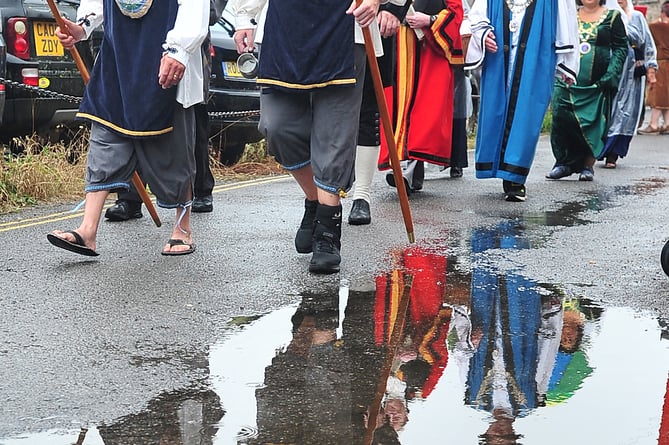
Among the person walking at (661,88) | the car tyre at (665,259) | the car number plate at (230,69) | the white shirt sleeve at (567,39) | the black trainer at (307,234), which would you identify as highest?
the white shirt sleeve at (567,39)

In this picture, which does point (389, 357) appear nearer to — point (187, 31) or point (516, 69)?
point (187, 31)

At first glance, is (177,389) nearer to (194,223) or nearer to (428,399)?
(428,399)

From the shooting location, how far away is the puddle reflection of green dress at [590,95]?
9.89 metres

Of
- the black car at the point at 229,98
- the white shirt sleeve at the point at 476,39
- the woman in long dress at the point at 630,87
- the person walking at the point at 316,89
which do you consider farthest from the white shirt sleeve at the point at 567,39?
the woman in long dress at the point at 630,87

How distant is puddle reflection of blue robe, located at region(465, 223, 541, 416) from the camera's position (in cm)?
342

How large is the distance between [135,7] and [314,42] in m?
0.83

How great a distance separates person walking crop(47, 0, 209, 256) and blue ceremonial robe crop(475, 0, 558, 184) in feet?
10.4

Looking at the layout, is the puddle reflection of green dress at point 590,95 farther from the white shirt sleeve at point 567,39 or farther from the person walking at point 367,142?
the person walking at point 367,142

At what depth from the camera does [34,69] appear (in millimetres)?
8875

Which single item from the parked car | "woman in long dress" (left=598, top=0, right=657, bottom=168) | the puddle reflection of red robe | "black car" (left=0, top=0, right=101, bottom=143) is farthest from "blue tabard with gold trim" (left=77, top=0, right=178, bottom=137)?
"woman in long dress" (left=598, top=0, right=657, bottom=168)

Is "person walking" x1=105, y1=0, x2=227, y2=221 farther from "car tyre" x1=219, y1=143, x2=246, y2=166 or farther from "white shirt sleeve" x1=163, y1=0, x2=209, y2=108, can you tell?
"car tyre" x1=219, y1=143, x2=246, y2=166

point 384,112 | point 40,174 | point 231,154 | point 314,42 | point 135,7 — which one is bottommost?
point 231,154

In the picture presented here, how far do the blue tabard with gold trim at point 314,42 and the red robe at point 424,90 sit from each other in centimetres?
260

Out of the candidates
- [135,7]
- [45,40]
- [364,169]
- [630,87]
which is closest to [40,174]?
[45,40]
